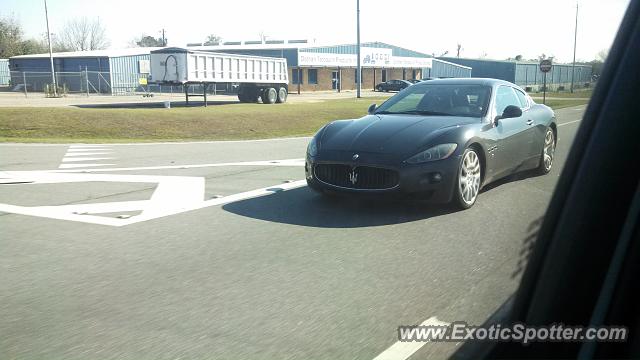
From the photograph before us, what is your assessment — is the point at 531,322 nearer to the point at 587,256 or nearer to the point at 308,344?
the point at 587,256

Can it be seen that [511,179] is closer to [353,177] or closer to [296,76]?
[353,177]

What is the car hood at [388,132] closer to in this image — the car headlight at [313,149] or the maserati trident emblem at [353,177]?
the car headlight at [313,149]

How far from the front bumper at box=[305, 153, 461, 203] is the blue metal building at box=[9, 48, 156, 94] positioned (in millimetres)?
46652

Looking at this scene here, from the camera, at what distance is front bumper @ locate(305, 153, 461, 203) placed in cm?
607

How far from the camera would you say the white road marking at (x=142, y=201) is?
21.4 feet

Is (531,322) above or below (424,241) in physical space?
above

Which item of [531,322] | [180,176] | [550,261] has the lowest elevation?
[180,176]

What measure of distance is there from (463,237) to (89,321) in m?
3.35

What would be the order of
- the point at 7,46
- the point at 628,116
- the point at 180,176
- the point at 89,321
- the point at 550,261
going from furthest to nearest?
the point at 7,46 → the point at 180,176 → the point at 89,321 → the point at 550,261 → the point at 628,116

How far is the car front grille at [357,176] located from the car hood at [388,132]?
20cm

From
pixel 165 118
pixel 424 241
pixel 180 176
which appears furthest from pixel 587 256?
pixel 165 118

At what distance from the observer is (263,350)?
3131 millimetres

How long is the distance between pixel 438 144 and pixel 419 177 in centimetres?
46

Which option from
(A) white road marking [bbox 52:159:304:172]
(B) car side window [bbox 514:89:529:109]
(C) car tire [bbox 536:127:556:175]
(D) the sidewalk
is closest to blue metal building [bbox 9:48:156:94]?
(D) the sidewalk
